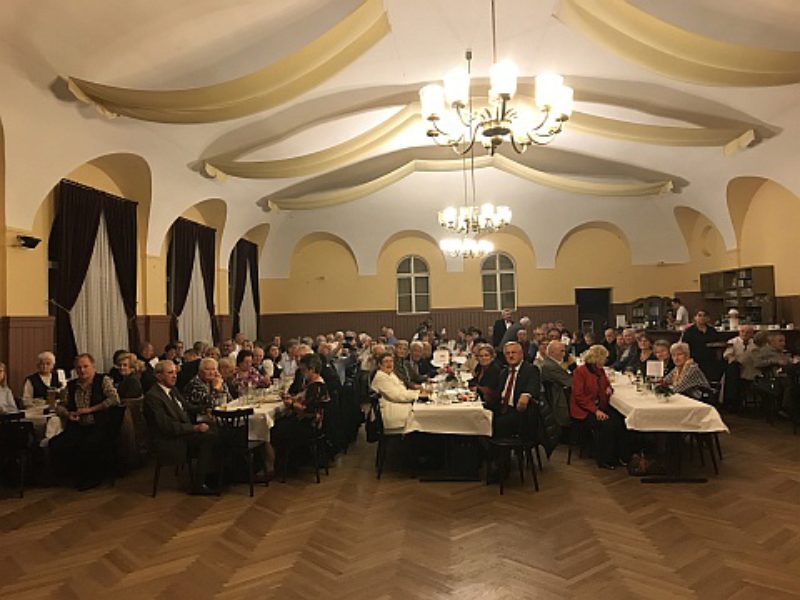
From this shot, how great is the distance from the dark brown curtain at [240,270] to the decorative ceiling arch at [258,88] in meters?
7.55

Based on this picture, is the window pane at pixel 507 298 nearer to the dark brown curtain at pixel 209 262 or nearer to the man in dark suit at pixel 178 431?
the dark brown curtain at pixel 209 262

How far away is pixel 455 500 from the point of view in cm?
508

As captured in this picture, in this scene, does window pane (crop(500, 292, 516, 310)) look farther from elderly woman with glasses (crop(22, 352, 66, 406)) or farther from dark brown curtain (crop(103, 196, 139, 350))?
elderly woman with glasses (crop(22, 352, 66, 406))

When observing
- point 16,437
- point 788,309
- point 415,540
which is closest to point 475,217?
point 788,309

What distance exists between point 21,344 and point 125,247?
2554 mm

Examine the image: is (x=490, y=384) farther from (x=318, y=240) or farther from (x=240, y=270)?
(x=318, y=240)

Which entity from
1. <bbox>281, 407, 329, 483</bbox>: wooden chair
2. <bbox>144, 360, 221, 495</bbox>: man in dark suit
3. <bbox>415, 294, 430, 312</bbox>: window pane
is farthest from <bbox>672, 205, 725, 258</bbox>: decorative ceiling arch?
<bbox>144, 360, 221, 495</bbox>: man in dark suit

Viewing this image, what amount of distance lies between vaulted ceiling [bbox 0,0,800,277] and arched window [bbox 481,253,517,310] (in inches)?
186

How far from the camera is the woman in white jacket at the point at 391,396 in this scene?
5.77m

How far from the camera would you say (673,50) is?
Answer: 5922 millimetres

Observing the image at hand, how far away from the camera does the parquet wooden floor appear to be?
11.6ft

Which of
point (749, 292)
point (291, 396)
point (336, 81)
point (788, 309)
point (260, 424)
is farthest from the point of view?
point (749, 292)

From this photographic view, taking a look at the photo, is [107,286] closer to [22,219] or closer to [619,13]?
[22,219]

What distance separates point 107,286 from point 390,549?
6.40 metres
